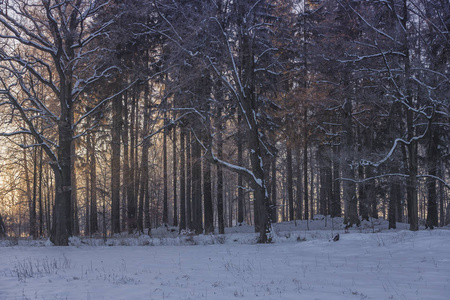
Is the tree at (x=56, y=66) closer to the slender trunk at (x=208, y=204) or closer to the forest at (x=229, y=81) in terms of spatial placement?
the forest at (x=229, y=81)

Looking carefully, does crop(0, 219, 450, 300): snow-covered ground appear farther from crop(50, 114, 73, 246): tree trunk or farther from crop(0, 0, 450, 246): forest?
crop(0, 0, 450, 246): forest

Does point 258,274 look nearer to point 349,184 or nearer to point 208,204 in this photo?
point 208,204

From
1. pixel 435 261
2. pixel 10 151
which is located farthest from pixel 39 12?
pixel 435 261

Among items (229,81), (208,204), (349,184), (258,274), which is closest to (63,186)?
(208,204)

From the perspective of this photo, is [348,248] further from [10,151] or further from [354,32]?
[10,151]

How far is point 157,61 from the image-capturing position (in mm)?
22359

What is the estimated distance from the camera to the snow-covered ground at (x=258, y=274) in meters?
5.90

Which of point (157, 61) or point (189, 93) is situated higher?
point (157, 61)

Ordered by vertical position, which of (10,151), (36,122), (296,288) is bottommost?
(296,288)

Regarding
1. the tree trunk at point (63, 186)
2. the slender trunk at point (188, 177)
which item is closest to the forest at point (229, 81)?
the tree trunk at point (63, 186)

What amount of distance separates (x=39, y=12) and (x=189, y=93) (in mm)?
7939

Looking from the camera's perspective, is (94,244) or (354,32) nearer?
(94,244)

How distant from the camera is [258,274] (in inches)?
305

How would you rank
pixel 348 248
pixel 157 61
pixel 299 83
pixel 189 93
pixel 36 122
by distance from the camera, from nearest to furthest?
pixel 348 248 < pixel 189 93 < pixel 157 61 < pixel 36 122 < pixel 299 83
